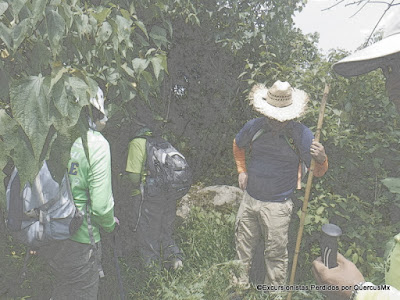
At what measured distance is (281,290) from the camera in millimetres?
3570

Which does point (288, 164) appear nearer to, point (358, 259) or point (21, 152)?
point (358, 259)

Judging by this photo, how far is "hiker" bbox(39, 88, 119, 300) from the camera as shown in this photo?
2.60 meters

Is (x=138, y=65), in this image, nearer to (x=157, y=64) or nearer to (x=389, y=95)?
(x=157, y=64)

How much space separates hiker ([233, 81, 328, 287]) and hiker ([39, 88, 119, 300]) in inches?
56.1

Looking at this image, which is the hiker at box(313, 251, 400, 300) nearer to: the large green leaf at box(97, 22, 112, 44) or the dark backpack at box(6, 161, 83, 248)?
the large green leaf at box(97, 22, 112, 44)

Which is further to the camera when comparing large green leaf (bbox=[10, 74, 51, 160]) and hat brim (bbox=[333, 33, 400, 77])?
hat brim (bbox=[333, 33, 400, 77])

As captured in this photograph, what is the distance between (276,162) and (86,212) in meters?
1.74

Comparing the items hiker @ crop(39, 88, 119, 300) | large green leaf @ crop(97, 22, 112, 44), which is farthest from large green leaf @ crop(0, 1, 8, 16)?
hiker @ crop(39, 88, 119, 300)

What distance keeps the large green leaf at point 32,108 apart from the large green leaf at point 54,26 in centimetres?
21

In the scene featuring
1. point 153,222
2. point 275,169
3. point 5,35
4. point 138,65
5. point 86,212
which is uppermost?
point 138,65

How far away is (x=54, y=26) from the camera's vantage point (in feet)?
4.02

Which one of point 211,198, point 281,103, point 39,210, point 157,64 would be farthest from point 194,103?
point 39,210

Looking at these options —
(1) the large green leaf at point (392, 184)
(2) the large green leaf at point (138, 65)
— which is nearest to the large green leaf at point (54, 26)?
(2) the large green leaf at point (138, 65)

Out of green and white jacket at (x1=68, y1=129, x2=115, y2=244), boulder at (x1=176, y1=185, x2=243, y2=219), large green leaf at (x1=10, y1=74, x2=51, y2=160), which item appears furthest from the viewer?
boulder at (x1=176, y1=185, x2=243, y2=219)
